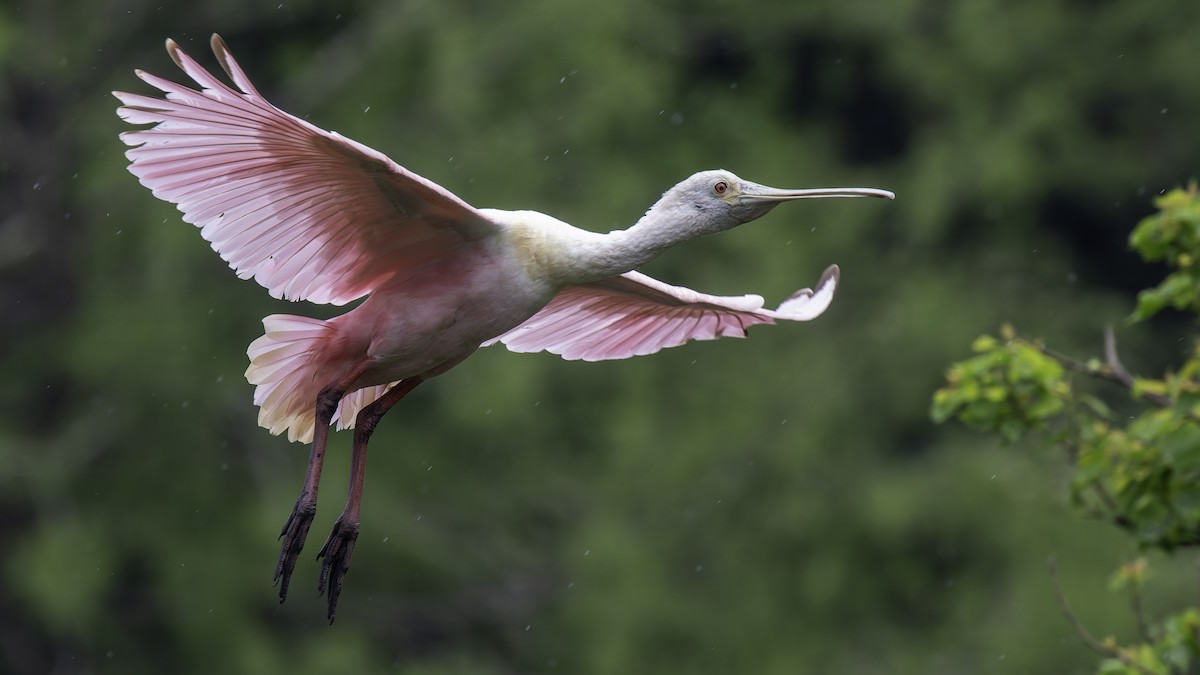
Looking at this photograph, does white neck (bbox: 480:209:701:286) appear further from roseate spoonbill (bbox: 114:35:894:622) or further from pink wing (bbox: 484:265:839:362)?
pink wing (bbox: 484:265:839:362)

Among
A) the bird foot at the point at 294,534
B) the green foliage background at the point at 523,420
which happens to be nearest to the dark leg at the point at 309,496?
the bird foot at the point at 294,534

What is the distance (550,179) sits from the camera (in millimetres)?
13859

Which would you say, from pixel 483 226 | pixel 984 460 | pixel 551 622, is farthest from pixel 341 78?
pixel 483 226

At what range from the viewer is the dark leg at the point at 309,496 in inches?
182

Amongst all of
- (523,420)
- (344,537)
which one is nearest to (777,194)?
(344,537)

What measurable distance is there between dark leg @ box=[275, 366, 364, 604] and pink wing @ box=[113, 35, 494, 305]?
0.25 meters

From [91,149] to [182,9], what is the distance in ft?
4.20

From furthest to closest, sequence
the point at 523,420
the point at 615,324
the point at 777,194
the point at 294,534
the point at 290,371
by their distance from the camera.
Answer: the point at 523,420 < the point at 615,324 < the point at 290,371 < the point at 777,194 < the point at 294,534

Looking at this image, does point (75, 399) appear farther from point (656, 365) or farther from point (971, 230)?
point (971, 230)

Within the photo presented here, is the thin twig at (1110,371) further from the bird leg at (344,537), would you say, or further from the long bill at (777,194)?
the bird leg at (344,537)

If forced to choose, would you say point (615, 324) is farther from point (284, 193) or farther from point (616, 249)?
point (284, 193)

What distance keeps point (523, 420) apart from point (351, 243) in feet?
28.4

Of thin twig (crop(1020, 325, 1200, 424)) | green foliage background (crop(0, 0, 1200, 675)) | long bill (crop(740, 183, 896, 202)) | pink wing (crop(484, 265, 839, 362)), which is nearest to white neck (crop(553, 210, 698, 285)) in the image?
long bill (crop(740, 183, 896, 202))

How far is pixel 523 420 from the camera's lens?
1365 cm
